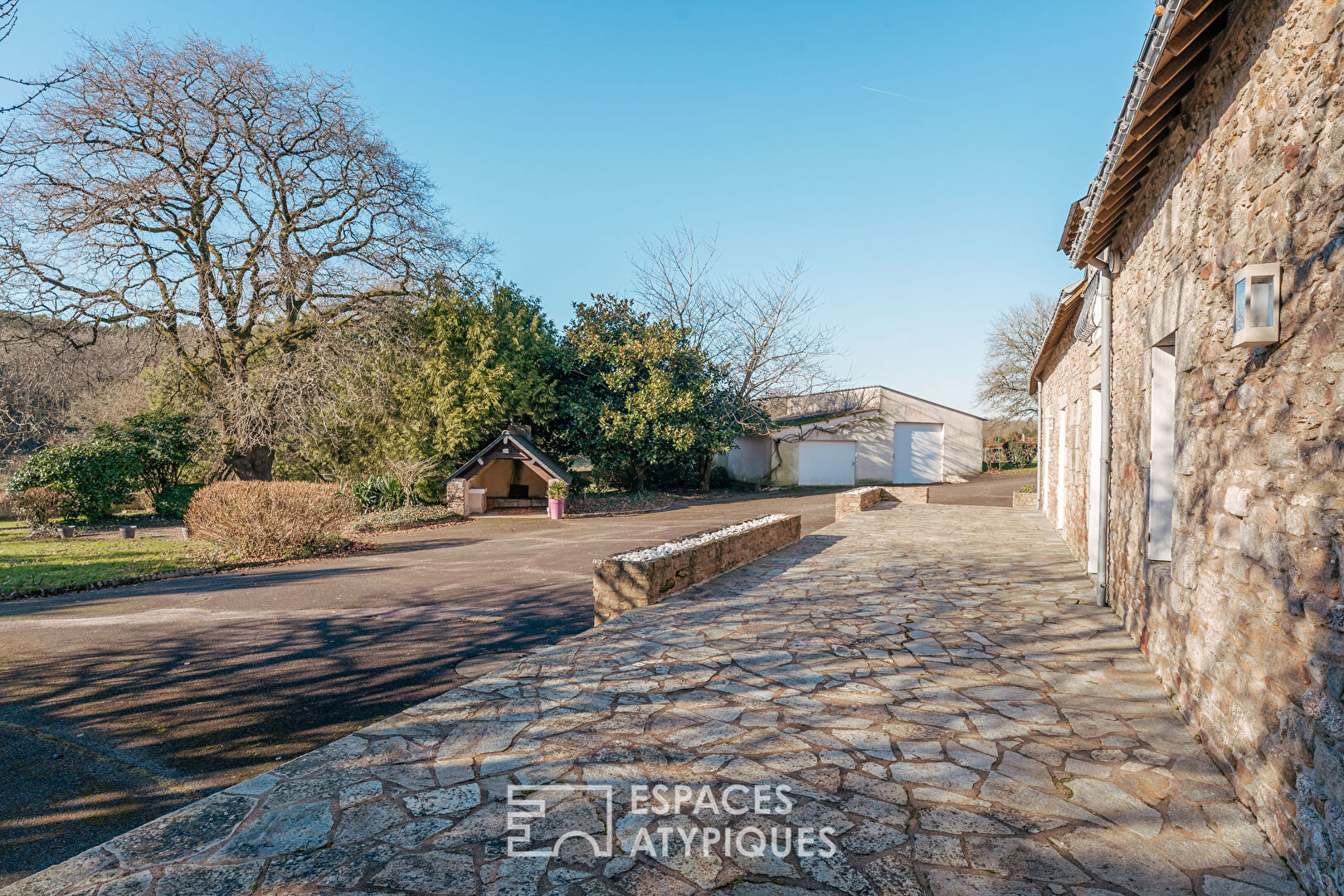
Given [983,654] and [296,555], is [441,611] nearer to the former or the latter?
[983,654]

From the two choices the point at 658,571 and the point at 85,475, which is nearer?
the point at 658,571

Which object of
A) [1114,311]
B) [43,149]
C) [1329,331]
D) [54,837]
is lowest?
[54,837]

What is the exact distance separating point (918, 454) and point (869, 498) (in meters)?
14.2

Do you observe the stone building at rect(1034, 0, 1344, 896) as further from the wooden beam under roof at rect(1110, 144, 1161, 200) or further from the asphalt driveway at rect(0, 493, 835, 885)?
the asphalt driveway at rect(0, 493, 835, 885)

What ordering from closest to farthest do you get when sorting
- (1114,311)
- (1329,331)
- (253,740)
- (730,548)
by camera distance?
(1329,331)
(253,740)
(1114,311)
(730,548)

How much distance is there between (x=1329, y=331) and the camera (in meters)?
2.26

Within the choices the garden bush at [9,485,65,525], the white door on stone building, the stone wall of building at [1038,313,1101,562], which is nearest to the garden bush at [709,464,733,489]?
the stone wall of building at [1038,313,1101,562]

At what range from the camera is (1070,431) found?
33.8 feet

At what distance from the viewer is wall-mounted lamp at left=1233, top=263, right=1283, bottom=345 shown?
2668mm

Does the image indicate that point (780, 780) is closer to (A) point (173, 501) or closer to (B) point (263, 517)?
(B) point (263, 517)

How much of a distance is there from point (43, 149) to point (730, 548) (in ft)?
58.0

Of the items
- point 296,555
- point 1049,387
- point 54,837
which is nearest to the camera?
point 54,837

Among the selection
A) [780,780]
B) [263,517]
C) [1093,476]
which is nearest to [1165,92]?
[780,780]

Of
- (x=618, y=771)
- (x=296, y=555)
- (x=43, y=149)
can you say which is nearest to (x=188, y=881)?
(x=618, y=771)
